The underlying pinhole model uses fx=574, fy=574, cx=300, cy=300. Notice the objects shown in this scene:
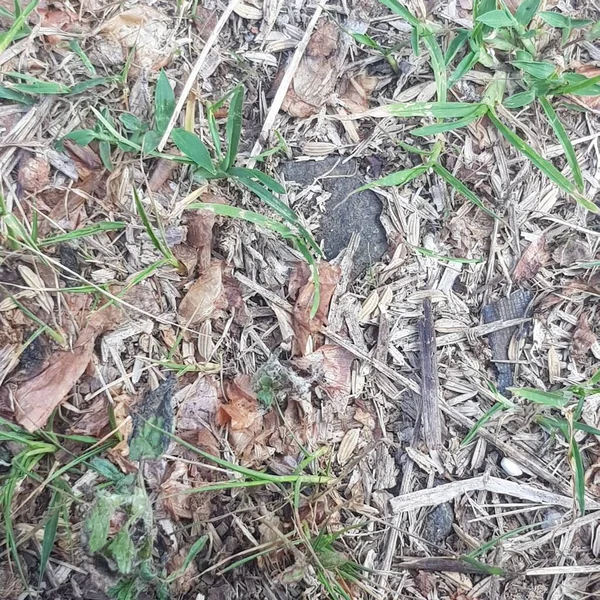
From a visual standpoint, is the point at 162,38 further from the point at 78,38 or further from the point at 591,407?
the point at 591,407

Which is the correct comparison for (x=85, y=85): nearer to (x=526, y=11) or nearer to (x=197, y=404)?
(x=197, y=404)

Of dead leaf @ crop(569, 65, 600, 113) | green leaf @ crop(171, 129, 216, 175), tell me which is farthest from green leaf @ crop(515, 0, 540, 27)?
green leaf @ crop(171, 129, 216, 175)

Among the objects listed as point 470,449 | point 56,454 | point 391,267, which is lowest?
point 470,449

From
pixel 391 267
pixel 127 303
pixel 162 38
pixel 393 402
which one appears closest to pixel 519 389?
pixel 393 402

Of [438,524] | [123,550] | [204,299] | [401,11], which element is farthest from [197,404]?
[401,11]

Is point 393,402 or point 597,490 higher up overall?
point 393,402

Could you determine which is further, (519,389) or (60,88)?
(519,389)

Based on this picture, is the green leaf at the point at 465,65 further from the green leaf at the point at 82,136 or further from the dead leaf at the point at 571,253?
the green leaf at the point at 82,136
